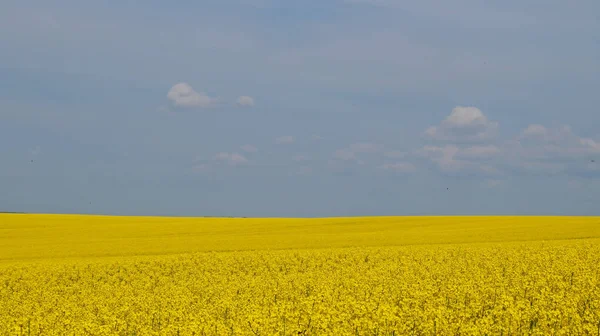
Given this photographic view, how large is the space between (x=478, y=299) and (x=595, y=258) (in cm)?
1085

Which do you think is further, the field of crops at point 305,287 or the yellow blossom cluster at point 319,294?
the field of crops at point 305,287

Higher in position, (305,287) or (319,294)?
(319,294)

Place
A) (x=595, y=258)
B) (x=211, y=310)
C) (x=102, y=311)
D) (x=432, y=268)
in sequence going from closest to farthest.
→ 1. (x=211, y=310)
2. (x=102, y=311)
3. (x=432, y=268)
4. (x=595, y=258)

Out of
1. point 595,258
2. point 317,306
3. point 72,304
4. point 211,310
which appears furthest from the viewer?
point 595,258

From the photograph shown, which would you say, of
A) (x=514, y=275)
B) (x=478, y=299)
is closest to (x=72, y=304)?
(x=478, y=299)

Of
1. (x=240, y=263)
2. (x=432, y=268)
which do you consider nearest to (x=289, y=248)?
(x=240, y=263)

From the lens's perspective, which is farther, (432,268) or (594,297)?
(432,268)

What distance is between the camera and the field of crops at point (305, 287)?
1053cm

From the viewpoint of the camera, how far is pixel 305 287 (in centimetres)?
1627

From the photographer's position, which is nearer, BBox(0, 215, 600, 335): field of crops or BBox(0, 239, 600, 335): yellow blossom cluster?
BBox(0, 239, 600, 335): yellow blossom cluster

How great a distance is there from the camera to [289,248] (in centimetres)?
2903

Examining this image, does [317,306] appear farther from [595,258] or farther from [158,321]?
[595,258]

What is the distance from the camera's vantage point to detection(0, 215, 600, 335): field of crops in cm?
1053

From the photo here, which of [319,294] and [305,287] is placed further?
[305,287]
